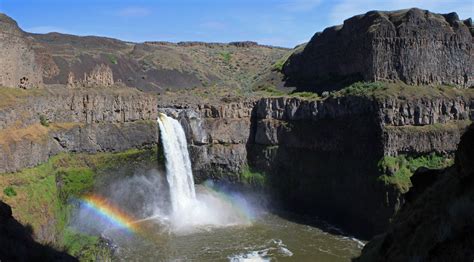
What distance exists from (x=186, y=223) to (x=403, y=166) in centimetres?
2116

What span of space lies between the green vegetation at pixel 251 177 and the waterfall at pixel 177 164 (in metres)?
6.01

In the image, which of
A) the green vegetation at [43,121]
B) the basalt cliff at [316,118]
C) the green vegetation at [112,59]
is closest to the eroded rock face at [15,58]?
the basalt cliff at [316,118]

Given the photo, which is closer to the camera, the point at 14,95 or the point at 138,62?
the point at 14,95

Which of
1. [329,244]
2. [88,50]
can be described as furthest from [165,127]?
[88,50]

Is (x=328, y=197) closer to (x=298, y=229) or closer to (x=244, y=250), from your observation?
(x=298, y=229)

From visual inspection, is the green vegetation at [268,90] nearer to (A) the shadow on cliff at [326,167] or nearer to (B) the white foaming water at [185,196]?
(A) the shadow on cliff at [326,167]

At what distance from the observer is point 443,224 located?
12664mm

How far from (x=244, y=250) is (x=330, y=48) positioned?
3350cm

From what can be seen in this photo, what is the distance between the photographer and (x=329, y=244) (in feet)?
150

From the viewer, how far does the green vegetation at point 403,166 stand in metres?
46.2

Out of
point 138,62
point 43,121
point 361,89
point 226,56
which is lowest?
point 43,121

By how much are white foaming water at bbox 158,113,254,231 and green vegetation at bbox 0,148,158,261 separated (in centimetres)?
355

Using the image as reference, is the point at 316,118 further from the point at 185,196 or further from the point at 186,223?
the point at 186,223

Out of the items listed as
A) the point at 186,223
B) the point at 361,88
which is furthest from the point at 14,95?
the point at 361,88
